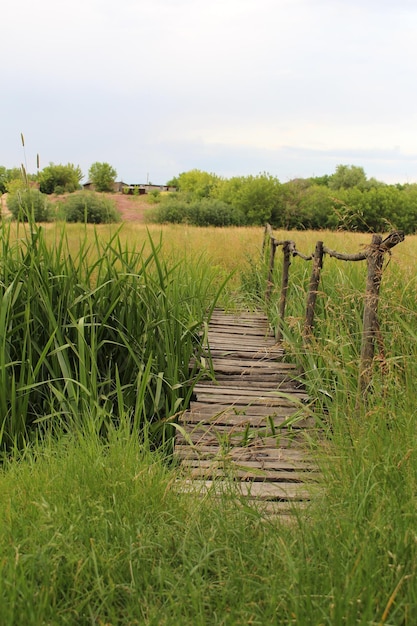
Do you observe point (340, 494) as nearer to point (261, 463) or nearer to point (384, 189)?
point (261, 463)

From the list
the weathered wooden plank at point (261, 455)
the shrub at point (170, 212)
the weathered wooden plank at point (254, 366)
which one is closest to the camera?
the weathered wooden plank at point (261, 455)

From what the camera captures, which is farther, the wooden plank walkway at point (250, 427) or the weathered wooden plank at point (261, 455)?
the weathered wooden plank at point (261, 455)

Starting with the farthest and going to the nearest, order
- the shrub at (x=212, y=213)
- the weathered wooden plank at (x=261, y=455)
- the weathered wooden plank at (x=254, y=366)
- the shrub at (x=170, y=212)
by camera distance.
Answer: the shrub at (x=212, y=213) < the shrub at (x=170, y=212) < the weathered wooden plank at (x=254, y=366) < the weathered wooden plank at (x=261, y=455)

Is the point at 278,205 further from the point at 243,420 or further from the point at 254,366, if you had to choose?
the point at 243,420

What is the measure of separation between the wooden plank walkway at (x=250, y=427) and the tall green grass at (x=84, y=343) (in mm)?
253

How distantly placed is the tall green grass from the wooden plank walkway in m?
0.25

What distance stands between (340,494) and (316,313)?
340 cm

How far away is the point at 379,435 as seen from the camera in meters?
2.17

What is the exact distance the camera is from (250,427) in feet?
10.9

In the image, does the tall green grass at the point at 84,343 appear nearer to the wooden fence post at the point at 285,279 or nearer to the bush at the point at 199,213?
the wooden fence post at the point at 285,279

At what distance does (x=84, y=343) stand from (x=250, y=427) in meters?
1.10

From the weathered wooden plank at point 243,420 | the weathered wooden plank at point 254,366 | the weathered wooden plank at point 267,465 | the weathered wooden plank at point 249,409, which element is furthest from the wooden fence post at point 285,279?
the weathered wooden plank at point 267,465

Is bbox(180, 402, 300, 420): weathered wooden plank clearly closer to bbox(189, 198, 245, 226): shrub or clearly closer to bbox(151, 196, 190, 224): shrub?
bbox(151, 196, 190, 224): shrub

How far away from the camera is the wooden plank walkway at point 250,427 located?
245cm
